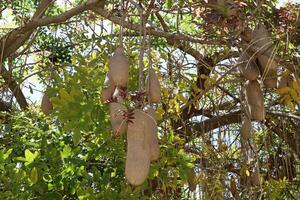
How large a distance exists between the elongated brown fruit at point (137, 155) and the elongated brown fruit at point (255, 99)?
1.57 feet

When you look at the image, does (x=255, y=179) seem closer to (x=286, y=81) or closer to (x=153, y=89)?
(x=286, y=81)

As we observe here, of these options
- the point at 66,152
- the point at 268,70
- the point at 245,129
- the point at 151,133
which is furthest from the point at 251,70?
the point at 66,152

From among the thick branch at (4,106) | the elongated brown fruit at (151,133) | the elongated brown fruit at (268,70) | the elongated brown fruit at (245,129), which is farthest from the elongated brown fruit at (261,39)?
the thick branch at (4,106)

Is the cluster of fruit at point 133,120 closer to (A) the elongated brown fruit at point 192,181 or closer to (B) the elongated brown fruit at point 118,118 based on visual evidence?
(B) the elongated brown fruit at point 118,118

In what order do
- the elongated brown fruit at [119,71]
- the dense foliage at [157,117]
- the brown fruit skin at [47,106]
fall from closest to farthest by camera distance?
1. the elongated brown fruit at [119,71]
2. the dense foliage at [157,117]
3. the brown fruit skin at [47,106]

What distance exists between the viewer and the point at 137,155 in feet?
3.58

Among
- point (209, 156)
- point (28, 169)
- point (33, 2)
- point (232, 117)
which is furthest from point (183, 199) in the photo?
point (33, 2)

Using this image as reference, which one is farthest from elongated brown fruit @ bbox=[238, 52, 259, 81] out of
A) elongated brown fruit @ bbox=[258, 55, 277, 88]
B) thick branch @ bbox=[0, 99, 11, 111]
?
thick branch @ bbox=[0, 99, 11, 111]

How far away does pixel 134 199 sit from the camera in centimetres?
174

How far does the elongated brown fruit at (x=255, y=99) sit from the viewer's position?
153 centimetres

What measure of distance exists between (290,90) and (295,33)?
0.14 m

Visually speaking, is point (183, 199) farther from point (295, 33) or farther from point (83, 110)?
point (295, 33)

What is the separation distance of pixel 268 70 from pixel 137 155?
0.49 meters

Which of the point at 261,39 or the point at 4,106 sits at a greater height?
the point at 4,106
